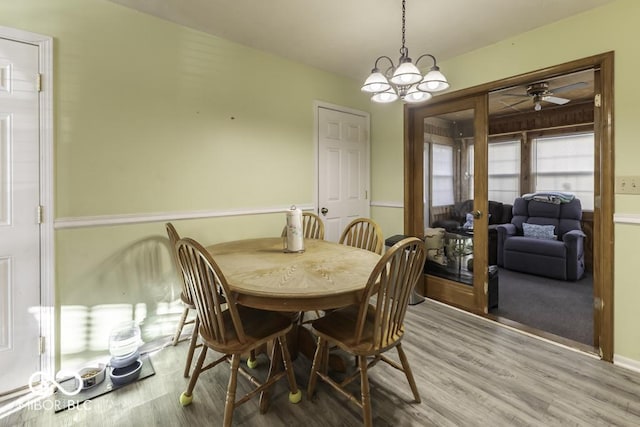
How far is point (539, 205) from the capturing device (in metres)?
4.53

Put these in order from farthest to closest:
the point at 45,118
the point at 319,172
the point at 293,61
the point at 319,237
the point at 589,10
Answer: the point at 319,172
the point at 293,61
the point at 319,237
the point at 589,10
the point at 45,118

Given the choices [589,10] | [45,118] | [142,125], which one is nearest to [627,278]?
[589,10]

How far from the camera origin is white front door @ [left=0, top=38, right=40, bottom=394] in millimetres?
1749

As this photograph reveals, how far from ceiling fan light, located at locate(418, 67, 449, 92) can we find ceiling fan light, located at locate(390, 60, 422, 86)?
0.49 ft

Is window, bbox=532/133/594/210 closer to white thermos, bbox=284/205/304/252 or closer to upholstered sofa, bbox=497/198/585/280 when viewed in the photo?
upholstered sofa, bbox=497/198/585/280

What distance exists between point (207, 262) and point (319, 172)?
211 cm

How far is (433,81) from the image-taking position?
5.85 feet

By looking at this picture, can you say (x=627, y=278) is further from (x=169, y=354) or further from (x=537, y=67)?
(x=169, y=354)

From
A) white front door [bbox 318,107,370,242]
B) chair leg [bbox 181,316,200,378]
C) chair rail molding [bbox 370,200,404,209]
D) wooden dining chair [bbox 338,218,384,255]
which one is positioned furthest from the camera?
chair rail molding [bbox 370,200,404,209]

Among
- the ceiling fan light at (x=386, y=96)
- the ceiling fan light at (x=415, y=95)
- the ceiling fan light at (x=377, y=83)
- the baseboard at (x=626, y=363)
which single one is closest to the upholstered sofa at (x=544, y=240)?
the baseboard at (x=626, y=363)

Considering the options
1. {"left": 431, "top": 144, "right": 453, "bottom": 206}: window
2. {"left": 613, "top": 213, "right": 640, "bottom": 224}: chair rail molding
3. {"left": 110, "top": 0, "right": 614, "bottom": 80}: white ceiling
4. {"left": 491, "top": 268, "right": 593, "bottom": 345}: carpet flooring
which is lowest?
{"left": 491, "top": 268, "right": 593, "bottom": 345}: carpet flooring

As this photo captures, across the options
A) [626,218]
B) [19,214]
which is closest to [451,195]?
[626,218]

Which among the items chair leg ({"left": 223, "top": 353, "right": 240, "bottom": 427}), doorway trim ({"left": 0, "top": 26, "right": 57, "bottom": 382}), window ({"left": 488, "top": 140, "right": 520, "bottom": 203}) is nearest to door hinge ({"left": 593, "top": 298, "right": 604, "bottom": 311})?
chair leg ({"left": 223, "top": 353, "right": 240, "bottom": 427})

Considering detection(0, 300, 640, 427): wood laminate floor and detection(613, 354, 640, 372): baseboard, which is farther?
detection(613, 354, 640, 372): baseboard
